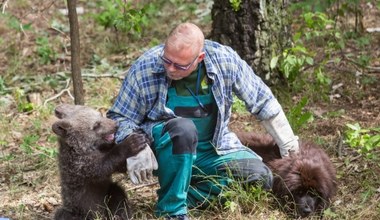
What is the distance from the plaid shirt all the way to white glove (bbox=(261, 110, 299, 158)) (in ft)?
0.19

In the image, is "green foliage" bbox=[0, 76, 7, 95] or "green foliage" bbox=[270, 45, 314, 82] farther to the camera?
"green foliage" bbox=[0, 76, 7, 95]

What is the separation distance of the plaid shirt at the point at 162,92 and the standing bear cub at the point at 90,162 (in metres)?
0.14

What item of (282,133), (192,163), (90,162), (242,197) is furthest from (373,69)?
(90,162)

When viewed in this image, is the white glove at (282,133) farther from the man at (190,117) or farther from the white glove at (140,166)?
the white glove at (140,166)

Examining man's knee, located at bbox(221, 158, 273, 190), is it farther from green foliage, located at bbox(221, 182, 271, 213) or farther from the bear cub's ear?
the bear cub's ear

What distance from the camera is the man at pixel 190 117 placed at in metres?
5.05

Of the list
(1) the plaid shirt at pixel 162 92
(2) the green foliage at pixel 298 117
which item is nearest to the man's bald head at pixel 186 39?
(1) the plaid shirt at pixel 162 92

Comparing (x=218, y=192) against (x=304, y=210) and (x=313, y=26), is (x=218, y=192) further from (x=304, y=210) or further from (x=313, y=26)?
(x=313, y=26)

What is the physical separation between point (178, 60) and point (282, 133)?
107 cm

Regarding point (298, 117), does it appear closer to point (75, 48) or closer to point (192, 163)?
point (192, 163)

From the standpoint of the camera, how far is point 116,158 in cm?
502

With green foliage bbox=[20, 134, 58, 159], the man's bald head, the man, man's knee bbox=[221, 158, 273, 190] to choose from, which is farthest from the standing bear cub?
green foliage bbox=[20, 134, 58, 159]

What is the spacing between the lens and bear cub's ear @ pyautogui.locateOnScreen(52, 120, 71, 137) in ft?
16.6

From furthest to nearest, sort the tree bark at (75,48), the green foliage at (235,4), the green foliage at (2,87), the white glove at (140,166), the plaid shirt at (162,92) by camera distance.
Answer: the green foliage at (2,87)
the green foliage at (235,4)
the tree bark at (75,48)
the plaid shirt at (162,92)
the white glove at (140,166)
